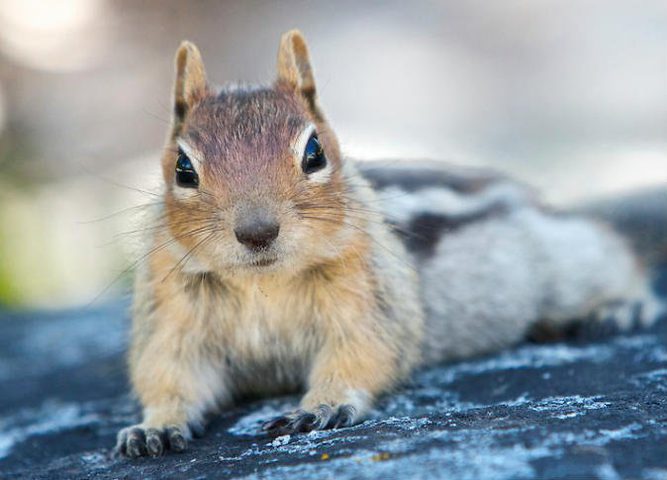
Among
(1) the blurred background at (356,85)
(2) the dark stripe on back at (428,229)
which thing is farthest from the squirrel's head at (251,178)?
(1) the blurred background at (356,85)

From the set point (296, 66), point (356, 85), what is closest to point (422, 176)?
point (296, 66)

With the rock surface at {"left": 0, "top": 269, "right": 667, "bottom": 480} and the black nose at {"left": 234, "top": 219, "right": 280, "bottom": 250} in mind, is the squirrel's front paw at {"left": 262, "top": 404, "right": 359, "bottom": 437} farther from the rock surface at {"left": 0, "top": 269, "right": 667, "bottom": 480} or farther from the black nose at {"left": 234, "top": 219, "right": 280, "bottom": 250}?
the black nose at {"left": 234, "top": 219, "right": 280, "bottom": 250}

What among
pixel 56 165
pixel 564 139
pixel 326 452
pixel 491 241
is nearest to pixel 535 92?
pixel 564 139

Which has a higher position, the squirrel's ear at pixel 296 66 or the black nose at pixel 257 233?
the squirrel's ear at pixel 296 66

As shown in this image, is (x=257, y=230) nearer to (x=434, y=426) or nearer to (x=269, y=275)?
(x=269, y=275)

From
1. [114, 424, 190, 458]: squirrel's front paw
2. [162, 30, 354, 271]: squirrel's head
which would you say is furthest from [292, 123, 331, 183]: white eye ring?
[114, 424, 190, 458]: squirrel's front paw

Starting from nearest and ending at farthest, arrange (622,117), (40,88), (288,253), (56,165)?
(288,253)
(56,165)
(622,117)
(40,88)

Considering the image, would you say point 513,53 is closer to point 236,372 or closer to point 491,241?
point 491,241

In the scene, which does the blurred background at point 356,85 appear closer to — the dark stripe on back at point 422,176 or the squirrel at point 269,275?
the dark stripe on back at point 422,176
